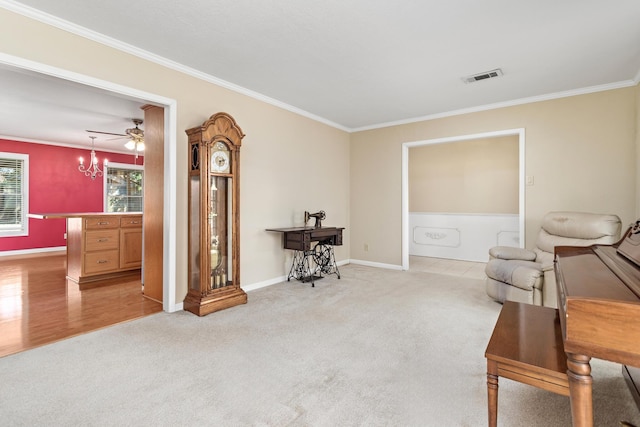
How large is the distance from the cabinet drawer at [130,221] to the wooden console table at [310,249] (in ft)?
7.52

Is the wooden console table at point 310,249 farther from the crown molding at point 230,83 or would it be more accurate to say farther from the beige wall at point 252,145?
the crown molding at point 230,83

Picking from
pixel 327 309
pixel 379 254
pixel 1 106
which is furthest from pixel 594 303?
pixel 1 106

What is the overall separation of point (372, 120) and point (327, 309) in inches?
129

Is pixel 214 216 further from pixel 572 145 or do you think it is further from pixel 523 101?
pixel 572 145

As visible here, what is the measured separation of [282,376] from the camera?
198cm

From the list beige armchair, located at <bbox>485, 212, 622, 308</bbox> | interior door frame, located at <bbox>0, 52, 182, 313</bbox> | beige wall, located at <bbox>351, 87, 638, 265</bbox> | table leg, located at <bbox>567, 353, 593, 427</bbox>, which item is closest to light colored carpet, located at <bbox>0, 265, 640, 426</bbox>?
interior door frame, located at <bbox>0, 52, 182, 313</bbox>

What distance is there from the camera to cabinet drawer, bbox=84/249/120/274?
4309mm

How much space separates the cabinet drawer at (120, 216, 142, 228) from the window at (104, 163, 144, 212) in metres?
3.47

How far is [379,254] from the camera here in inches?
215

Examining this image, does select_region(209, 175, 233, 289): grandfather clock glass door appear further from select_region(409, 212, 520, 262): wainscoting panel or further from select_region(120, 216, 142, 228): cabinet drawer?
select_region(409, 212, 520, 262): wainscoting panel

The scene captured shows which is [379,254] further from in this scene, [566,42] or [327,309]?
[566,42]

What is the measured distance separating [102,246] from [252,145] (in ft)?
8.77

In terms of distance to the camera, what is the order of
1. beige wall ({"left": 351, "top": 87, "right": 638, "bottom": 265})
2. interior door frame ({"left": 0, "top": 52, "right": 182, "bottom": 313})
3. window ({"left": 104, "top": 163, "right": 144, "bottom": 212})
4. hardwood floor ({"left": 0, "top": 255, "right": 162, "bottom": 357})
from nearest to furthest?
hardwood floor ({"left": 0, "top": 255, "right": 162, "bottom": 357}) → interior door frame ({"left": 0, "top": 52, "right": 182, "bottom": 313}) → beige wall ({"left": 351, "top": 87, "right": 638, "bottom": 265}) → window ({"left": 104, "top": 163, "right": 144, "bottom": 212})

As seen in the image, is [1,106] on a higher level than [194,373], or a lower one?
higher
